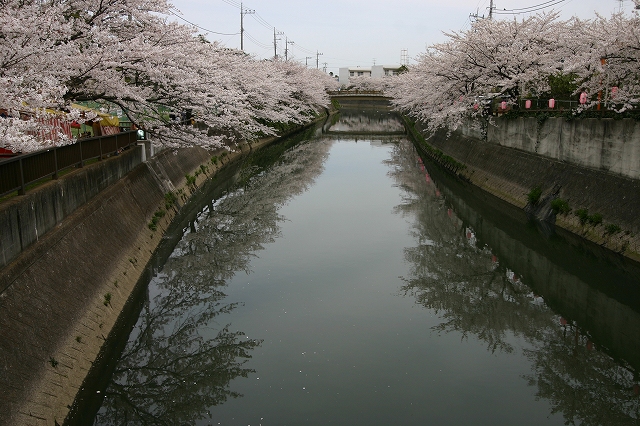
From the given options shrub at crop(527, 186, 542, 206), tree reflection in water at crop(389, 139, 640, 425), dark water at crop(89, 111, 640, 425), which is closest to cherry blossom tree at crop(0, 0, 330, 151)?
dark water at crop(89, 111, 640, 425)

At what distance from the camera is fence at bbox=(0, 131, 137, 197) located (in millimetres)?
8422

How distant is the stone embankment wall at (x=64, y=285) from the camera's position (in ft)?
22.8

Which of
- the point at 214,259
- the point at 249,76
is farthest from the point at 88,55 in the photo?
the point at 249,76

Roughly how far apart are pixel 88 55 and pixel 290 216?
30.8 ft

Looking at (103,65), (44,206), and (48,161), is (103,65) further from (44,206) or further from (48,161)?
(44,206)

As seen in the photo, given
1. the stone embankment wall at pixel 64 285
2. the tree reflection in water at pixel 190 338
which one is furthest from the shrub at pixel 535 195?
the stone embankment wall at pixel 64 285

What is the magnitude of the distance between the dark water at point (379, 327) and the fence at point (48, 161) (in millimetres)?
3327

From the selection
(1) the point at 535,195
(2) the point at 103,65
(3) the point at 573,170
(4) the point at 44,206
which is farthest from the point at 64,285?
(1) the point at 535,195

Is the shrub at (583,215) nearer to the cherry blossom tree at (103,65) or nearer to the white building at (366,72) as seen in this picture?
the cherry blossom tree at (103,65)

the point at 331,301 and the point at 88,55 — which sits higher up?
the point at 88,55

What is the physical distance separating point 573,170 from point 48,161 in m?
15.7

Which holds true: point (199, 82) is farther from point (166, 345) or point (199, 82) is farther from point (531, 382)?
point (531, 382)

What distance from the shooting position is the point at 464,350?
1017 centimetres

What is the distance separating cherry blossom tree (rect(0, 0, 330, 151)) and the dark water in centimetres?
408
